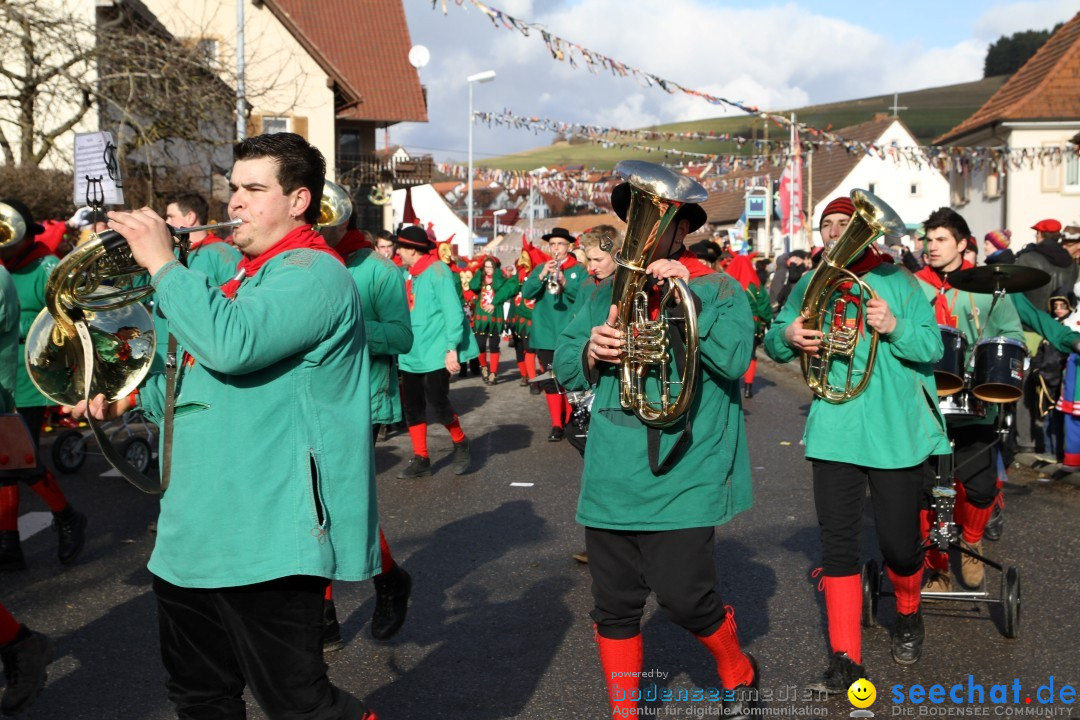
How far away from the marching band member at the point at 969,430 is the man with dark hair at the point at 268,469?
11.6 ft

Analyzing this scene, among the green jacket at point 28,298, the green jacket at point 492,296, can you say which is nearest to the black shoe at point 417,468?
the green jacket at point 28,298

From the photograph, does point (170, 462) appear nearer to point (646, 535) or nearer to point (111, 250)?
point (111, 250)

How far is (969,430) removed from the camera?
5.95 m

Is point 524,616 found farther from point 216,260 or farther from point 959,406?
point 216,260

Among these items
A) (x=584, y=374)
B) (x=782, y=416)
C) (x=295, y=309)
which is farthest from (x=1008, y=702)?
(x=782, y=416)

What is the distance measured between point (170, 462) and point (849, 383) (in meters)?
2.64

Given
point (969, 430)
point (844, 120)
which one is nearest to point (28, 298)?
point (969, 430)

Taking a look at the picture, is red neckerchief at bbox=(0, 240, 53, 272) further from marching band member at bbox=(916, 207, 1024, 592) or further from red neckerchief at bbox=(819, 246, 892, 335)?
marching band member at bbox=(916, 207, 1024, 592)

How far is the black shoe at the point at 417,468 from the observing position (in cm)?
925

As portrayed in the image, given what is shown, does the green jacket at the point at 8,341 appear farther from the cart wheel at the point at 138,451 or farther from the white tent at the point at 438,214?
the white tent at the point at 438,214

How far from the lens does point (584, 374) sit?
3910mm

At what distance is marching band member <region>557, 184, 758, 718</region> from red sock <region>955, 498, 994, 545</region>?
2533 millimetres

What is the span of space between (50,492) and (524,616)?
2763 millimetres

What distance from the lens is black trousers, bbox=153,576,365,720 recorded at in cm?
300
